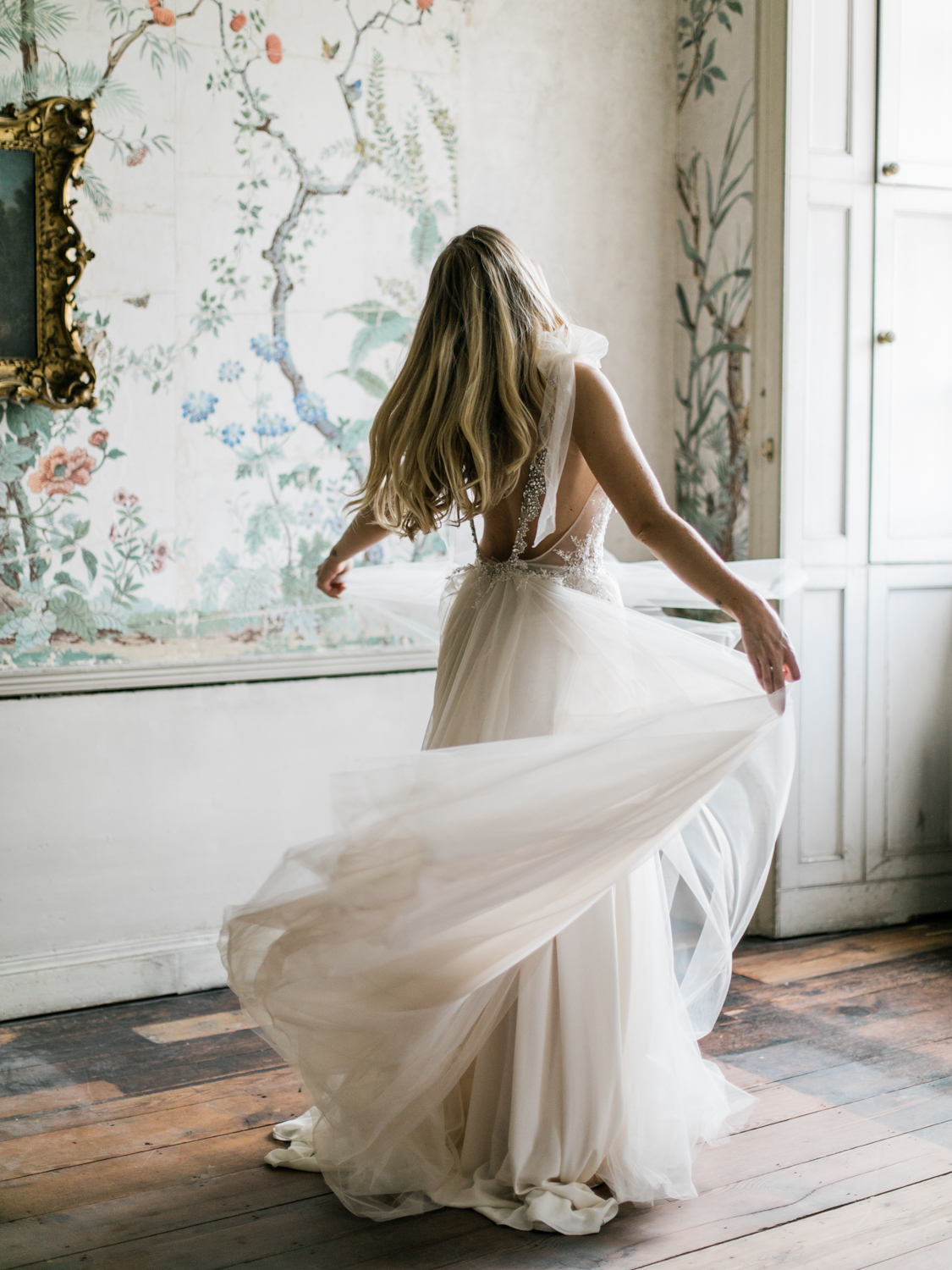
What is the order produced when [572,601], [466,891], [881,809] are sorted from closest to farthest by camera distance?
[466,891] → [572,601] → [881,809]

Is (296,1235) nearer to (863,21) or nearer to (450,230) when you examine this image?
(450,230)

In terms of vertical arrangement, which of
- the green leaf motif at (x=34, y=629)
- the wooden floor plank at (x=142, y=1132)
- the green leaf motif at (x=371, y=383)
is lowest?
the wooden floor plank at (x=142, y=1132)

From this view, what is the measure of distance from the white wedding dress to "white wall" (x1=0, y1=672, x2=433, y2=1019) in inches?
38.1

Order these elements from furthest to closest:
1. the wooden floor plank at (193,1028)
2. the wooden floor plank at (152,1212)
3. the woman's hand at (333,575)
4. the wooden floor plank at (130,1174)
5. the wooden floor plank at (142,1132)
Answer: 1. the wooden floor plank at (193,1028)
2. the woman's hand at (333,575)
3. the wooden floor plank at (142,1132)
4. the wooden floor plank at (130,1174)
5. the wooden floor plank at (152,1212)

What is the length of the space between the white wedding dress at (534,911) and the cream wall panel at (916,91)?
200 cm

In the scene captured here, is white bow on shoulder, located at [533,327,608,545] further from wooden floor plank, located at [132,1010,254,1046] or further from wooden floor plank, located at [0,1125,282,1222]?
wooden floor plank, located at [132,1010,254,1046]

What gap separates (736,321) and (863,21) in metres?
0.88

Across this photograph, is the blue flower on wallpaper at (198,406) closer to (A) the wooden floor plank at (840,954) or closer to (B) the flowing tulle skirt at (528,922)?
(B) the flowing tulle skirt at (528,922)

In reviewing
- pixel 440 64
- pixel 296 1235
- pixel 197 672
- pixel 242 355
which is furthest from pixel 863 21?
pixel 296 1235

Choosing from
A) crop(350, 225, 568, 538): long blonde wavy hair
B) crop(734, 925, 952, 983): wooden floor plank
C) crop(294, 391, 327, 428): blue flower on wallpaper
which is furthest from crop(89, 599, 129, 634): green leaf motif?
crop(734, 925, 952, 983): wooden floor plank

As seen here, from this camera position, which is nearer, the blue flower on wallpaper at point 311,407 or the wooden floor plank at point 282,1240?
the wooden floor plank at point 282,1240

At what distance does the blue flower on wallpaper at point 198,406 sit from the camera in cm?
320

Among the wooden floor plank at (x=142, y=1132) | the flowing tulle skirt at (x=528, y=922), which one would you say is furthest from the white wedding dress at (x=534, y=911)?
the wooden floor plank at (x=142, y=1132)

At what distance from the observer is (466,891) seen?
→ 1842 mm
